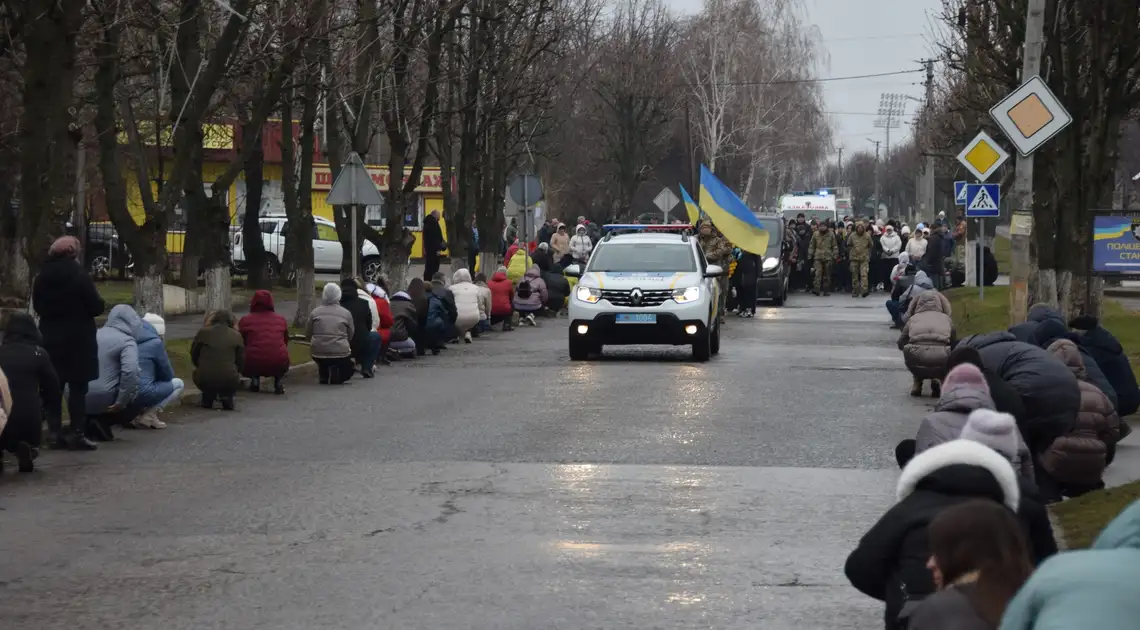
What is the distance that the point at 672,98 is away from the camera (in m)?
82.1

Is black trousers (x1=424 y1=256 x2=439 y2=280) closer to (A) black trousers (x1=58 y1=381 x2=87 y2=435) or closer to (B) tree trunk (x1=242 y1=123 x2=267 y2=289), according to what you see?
(B) tree trunk (x1=242 y1=123 x2=267 y2=289)

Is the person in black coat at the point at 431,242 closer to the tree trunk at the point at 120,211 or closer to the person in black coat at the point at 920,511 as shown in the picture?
the tree trunk at the point at 120,211

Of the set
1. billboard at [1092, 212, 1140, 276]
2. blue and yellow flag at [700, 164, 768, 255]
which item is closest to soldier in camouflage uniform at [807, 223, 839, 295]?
blue and yellow flag at [700, 164, 768, 255]

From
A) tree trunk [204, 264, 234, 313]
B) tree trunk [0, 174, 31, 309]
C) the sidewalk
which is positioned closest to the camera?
tree trunk [0, 174, 31, 309]

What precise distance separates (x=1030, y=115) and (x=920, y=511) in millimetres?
13984

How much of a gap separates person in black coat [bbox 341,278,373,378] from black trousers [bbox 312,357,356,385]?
58cm

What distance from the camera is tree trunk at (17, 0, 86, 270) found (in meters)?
17.4

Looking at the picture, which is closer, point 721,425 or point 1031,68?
point 721,425

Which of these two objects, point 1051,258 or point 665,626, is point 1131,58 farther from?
point 665,626

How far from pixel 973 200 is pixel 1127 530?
103ft

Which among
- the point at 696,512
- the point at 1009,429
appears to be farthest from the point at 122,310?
the point at 1009,429

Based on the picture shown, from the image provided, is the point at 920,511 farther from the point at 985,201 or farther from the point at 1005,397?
the point at 985,201

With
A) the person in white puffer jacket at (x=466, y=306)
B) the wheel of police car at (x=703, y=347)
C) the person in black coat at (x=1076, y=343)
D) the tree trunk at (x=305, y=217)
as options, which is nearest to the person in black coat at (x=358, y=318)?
the wheel of police car at (x=703, y=347)

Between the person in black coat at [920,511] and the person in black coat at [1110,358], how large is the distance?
306 inches
